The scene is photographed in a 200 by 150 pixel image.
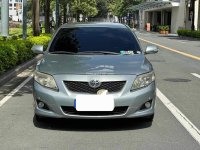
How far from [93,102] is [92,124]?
866mm

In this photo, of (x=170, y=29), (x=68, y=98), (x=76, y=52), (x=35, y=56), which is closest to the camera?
(x=68, y=98)

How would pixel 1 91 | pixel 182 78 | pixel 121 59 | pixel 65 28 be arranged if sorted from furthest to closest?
pixel 182 78
pixel 1 91
pixel 65 28
pixel 121 59

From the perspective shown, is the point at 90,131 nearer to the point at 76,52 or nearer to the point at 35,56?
the point at 76,52

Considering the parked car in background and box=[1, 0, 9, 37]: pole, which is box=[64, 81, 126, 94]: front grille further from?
box=[1, 0, 9, 37]: pole

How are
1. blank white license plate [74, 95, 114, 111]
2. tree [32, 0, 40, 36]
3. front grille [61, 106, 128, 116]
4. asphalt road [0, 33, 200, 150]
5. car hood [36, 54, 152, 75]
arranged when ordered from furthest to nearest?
tree [32, 0, 40, 36], car hood [36, 54, 152, 75], front grille [61, 106, 128, 116], blank white license plate [74, 95, 114, 111], asphalt road [0, 33, 200, 150]

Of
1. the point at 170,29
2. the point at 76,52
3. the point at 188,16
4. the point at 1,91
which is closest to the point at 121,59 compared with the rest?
the point at 76,52

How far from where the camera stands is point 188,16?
7044 cm

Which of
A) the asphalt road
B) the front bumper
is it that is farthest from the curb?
the front bumper

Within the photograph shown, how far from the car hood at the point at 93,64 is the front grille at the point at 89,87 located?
0.16 metres

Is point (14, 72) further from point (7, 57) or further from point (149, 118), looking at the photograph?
point (149, 118)

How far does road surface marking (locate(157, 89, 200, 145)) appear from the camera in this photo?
266 inches

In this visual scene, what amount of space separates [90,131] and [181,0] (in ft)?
Result: 221

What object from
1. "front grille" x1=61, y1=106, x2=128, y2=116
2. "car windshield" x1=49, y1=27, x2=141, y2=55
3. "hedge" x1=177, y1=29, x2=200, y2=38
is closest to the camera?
"front grille" x1=61, y1=106, x2=128, y2=116

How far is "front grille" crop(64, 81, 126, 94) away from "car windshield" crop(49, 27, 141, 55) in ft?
4.18
